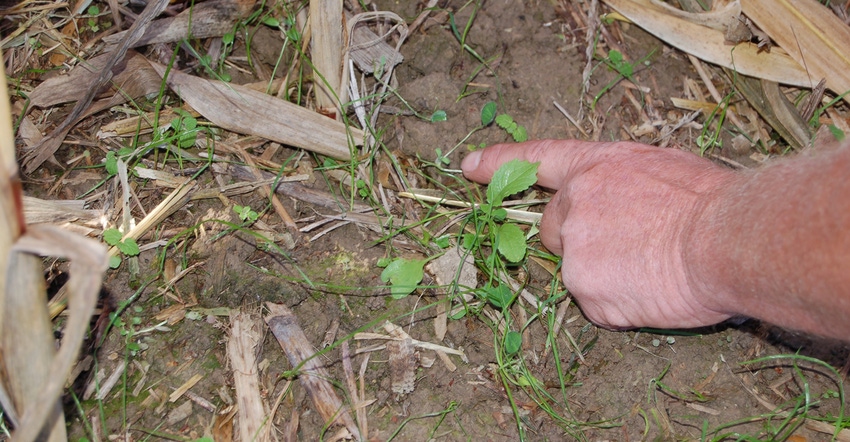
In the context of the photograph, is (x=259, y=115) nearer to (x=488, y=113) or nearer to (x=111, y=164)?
(x=111, y=164)

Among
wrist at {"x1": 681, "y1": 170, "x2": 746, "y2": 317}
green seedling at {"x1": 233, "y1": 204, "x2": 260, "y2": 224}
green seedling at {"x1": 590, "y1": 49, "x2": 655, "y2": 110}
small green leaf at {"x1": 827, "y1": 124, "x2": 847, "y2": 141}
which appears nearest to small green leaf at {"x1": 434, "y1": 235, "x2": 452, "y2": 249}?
green seedling at {"x1": 233, "y1": 204, "x2": 260, "y2": 224}

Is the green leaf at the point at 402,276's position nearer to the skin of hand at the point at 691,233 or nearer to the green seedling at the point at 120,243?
the skin of hand at the point at 691,233

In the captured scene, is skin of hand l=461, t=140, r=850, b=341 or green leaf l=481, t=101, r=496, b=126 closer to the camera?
skin of hand l=461, t=140, r=850, b=341

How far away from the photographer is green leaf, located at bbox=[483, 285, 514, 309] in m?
2.29

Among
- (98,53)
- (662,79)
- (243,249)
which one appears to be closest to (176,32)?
(98,53)

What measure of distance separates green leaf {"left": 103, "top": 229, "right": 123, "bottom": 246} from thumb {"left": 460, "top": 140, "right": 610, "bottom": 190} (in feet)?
4.28

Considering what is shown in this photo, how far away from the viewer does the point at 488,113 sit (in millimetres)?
2662

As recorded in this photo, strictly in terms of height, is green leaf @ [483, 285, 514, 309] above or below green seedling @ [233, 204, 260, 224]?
below

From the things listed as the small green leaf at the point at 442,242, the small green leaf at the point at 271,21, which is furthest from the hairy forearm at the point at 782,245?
the small green leaf at the point at 271,21

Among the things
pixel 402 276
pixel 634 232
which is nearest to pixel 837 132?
pixel 634 232

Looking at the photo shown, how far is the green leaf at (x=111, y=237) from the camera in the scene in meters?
2.23

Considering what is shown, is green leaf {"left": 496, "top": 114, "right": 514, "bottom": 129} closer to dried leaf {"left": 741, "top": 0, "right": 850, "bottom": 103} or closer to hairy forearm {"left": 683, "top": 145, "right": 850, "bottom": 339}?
hairy forearm {"left": 683, "top": 145, "right": 850, "bottom": 339}

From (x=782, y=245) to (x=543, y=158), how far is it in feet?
3.43

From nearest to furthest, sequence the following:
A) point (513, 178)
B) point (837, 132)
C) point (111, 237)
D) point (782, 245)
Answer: point (782, 245) < point (111, 237) < point (513, 178) < point (837, 132)
